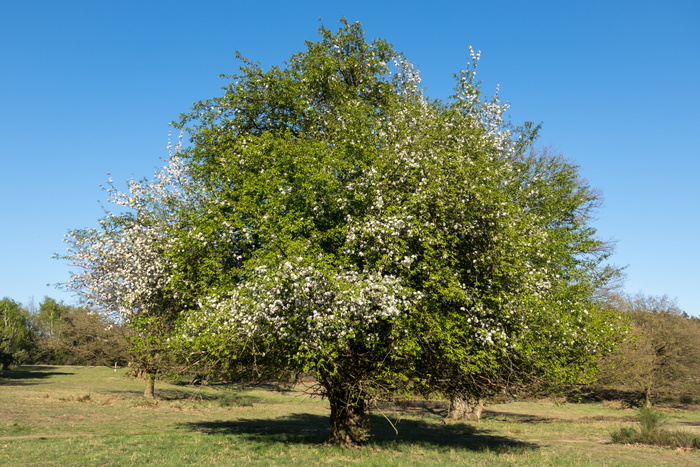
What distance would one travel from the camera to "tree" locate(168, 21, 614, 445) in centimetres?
1706

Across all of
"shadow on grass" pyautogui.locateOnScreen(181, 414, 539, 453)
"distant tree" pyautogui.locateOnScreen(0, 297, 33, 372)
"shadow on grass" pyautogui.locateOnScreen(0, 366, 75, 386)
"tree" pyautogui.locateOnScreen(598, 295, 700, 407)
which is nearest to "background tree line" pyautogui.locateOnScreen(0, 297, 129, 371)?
"distant tree" pyautogui.locateOnScreen(0, 297, 33, 372)

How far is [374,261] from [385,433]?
16.3 meters

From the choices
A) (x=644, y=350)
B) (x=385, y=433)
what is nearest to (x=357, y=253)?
(x=385, y=433)

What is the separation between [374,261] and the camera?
18531 mm

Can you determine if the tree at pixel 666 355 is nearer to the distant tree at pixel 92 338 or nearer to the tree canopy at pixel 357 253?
the tree canopy at pixel 357 253

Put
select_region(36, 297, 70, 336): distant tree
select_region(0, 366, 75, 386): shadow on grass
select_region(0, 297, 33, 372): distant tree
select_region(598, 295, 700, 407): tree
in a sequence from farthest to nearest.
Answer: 1. select_region(36, 297, 70, 336): distant tree
2. select_region(0, 297, 33, 372): distant tree
3. select_region(0, 366, 75, 386): shadow on grass
4. select_region(598, 295, 700, 407): tree

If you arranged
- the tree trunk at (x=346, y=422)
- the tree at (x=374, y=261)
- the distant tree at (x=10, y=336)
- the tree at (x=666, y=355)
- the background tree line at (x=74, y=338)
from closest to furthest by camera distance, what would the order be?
the tree at (x=374, y=261) → the tree trunk at (x=346, y=422) → the background tree line at (x=74, y=338) → the tree at (x=666, y=355) → the distant tree at (x=10, y=336)

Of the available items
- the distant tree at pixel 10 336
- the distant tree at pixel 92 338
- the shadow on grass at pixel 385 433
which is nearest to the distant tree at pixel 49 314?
the distant tree at pixel 92 338

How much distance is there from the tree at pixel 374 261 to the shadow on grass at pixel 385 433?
12.8 feet

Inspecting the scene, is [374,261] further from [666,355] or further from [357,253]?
[666,355]

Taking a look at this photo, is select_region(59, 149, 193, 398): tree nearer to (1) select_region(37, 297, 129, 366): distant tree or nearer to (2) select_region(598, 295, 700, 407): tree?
(1) select_region(37, 297, 129, 366): distant tree

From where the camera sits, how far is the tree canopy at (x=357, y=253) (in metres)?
17.2

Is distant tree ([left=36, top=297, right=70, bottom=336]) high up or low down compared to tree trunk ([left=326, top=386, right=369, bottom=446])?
up

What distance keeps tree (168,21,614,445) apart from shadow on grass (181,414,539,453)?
12.8 feet
